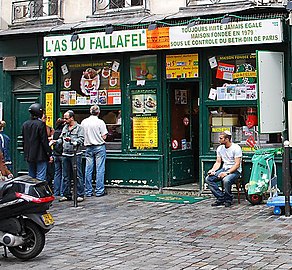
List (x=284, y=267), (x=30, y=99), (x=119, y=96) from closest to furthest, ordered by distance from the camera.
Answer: (x=284, y=267) < (x=119, y=96) < (x=30, y=99)

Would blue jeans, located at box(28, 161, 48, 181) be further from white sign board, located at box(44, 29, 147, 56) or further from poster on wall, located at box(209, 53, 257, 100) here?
poster on wall, located at box(209, 53, 257, 100)

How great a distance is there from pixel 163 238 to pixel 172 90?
493 centimetres

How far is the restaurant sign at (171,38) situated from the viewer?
36.6ft

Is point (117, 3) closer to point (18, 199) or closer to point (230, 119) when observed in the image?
point (230, 119)

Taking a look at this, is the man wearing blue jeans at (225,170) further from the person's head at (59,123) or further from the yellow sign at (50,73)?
the yellow sign at (50,73)

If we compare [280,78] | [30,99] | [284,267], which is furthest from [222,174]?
[30,99]

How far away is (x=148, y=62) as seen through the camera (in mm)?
12977

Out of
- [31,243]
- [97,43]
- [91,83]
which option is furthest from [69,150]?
[31,243]

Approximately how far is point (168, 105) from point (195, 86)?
3.90 ft

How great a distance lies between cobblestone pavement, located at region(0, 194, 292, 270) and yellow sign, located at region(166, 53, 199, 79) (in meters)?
2.65

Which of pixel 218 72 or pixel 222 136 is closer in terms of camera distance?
pixel 222 136

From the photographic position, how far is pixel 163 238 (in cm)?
870

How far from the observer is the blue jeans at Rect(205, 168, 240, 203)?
1091 centimetres

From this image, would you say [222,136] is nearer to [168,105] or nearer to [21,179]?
[168,105]
